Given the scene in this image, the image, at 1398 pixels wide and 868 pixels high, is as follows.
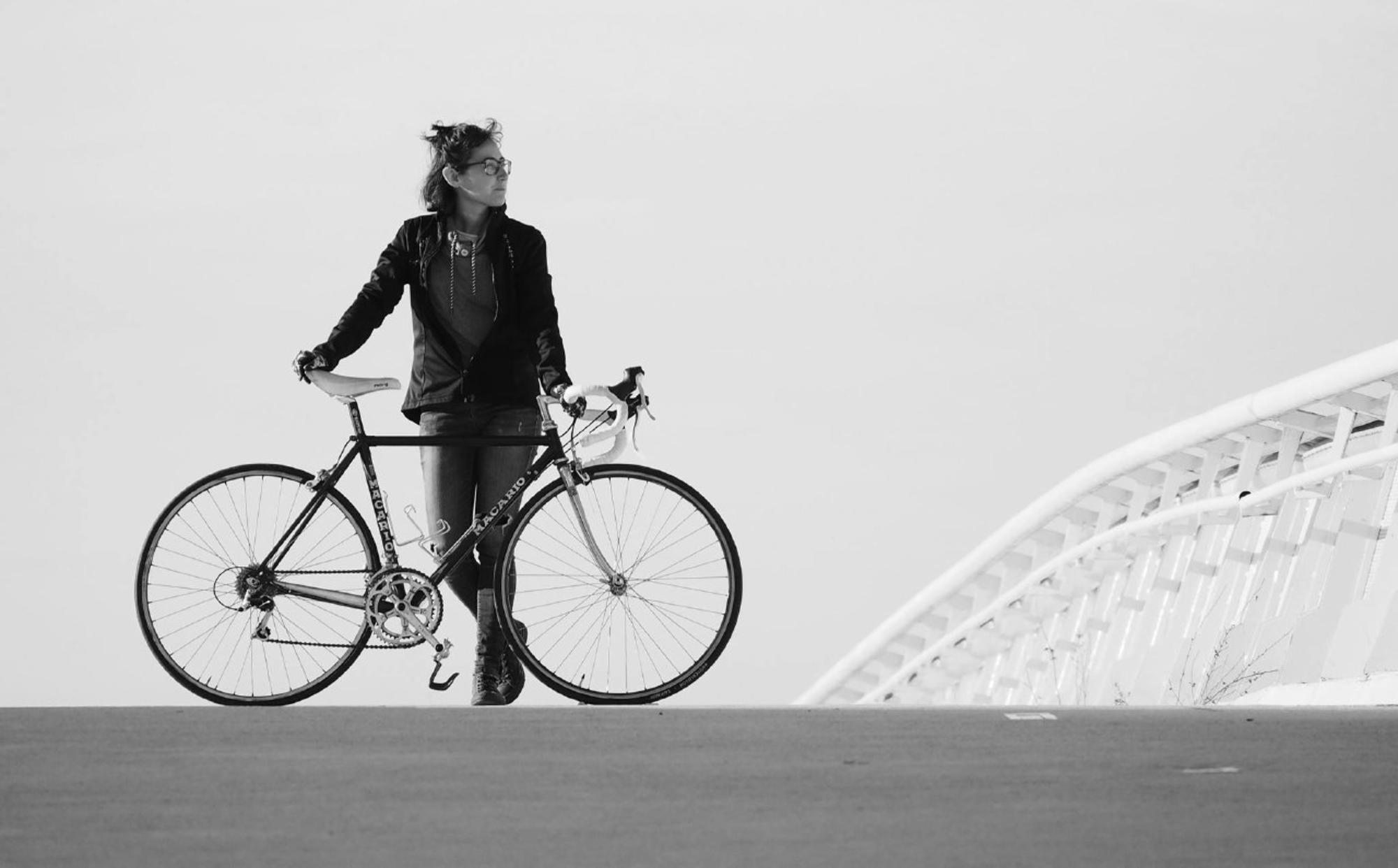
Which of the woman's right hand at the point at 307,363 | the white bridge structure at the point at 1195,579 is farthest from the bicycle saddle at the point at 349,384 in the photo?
the white bridge structure at the point at 1195,579

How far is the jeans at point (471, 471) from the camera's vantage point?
7.93 m

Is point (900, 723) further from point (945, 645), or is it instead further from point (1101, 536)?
point (945, 645)

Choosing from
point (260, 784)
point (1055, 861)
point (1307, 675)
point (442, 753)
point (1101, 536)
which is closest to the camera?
point (1055, 861)

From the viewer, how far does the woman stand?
795cm

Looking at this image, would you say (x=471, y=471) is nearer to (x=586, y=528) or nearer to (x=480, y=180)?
(x=586, y=528)

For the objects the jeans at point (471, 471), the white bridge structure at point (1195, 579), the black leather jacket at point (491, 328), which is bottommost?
the white bridge structure at point (1195, 579)

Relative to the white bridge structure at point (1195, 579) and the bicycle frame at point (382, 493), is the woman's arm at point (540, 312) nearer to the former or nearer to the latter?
the bicycle frame at point (382, 493)

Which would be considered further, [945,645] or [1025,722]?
[945,645]

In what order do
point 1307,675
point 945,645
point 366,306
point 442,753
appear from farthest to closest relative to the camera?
point 945,645, point 1307,675, point 366,306, point 442,753

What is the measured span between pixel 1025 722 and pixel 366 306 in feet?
9.33

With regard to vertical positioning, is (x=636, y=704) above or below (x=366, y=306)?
below

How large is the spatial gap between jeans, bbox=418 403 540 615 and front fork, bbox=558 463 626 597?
0.70 feet

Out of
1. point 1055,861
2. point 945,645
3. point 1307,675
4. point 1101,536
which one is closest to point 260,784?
point 1055,861

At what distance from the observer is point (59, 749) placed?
5.88 m
